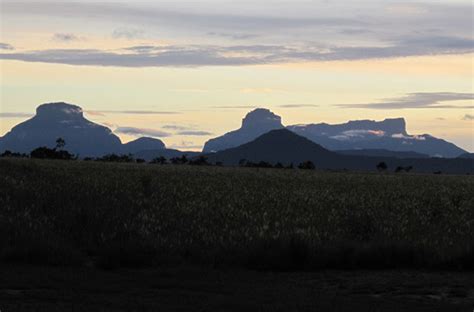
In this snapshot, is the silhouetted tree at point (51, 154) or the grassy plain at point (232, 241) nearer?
the grassy plain at point (232, 241)

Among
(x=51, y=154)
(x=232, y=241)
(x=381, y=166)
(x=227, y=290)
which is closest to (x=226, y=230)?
(x=232, y=241)

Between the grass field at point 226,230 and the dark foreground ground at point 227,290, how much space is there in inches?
38.7

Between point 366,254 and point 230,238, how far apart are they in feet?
13.4

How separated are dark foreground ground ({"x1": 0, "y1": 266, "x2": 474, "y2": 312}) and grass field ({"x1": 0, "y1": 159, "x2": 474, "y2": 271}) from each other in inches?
38.7

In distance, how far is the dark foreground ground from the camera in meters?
13.9

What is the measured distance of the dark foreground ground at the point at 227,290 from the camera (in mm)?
13883

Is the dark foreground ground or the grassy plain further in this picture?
the grassy plain

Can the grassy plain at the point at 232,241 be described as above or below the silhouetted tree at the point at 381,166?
below

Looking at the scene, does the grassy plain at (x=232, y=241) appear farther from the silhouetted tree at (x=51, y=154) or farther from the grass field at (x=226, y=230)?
the silhouetted tree at (x=51, y=154)

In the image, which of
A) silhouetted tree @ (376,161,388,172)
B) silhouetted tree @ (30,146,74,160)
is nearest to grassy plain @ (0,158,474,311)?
silhouetted tree @ (30,146,74,160)

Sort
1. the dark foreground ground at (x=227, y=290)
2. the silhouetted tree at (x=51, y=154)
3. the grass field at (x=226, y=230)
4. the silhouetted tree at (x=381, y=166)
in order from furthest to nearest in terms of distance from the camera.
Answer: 1. the silhouetted tree at (x=381, y=166)
2. the silhouetted tree at (x=51, y=154)
3. the grass field at (x=226, y=230)
4. the dark foreground ground at (x=227, y=290)

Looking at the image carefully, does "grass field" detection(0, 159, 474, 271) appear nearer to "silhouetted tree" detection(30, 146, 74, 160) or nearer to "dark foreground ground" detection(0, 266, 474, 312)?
"dark foreground ground" detection(0, 266, 474, 312)

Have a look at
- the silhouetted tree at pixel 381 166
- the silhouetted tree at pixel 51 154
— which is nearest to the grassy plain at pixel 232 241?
the silhouetted tree at pixel 51 154

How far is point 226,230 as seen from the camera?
24547 mm
